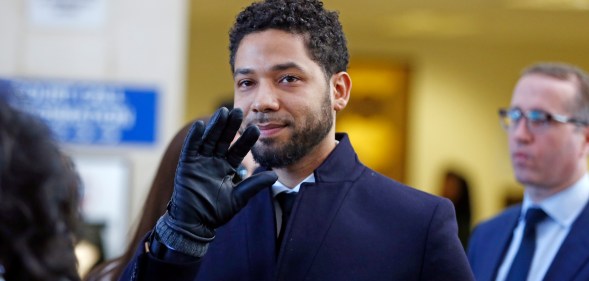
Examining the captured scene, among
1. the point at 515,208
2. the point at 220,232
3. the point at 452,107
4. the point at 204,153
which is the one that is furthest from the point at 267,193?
the point at 452,107

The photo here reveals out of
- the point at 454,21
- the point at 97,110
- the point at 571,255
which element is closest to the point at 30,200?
the point at 571,255

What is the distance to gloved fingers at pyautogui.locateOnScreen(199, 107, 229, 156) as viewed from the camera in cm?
196

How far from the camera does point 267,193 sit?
2.28 meters

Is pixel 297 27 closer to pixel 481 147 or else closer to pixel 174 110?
pixel 174 110

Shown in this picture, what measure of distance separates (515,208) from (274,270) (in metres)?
1.70

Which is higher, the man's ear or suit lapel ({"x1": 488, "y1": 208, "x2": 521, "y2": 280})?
the man's ear

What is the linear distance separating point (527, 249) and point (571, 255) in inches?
7.6

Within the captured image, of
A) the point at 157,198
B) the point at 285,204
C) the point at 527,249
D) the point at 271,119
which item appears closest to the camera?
the point at 271,119

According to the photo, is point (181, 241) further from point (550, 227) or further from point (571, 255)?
point (550, 227)

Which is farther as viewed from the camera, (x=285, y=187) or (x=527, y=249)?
(x=527, y=249)

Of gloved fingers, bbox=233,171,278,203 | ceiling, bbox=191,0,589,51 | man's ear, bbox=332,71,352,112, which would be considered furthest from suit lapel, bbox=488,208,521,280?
ceiling, bbox=191,0,589,51

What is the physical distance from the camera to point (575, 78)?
12.0ft

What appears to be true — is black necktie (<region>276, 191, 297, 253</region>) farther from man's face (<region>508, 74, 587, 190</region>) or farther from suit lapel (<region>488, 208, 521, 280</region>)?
man's face (<region>508, 74, 587, 190</region>)

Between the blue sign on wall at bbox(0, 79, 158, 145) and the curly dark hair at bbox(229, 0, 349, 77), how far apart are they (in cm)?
383
